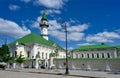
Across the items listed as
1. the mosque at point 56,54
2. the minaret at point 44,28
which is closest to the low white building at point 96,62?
the mosque at point 56,54

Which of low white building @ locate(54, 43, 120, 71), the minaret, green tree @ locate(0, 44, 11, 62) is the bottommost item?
low white building @ locate(54, 43, 120, 71)

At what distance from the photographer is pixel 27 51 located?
207 feet

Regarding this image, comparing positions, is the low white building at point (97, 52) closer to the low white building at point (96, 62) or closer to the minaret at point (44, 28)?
the low white building at point (96, 62)

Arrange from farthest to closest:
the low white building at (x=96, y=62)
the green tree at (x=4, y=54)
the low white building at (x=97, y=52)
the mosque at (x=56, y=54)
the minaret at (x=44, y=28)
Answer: the minaret at (x=44, y=28), the low white building at (x=97, y=52), the green tree at (x=4, y=54), the mosque at (x=56, y=54), the low white building at (x=96, y=62)

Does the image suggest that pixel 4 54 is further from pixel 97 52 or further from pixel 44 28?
pixel 97 52

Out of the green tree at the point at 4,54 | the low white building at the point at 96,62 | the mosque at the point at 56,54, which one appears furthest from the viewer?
the green tree at the point at 4,54

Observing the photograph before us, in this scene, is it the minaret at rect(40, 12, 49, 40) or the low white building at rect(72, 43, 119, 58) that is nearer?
the low white building at rect(72, 43, 119, 58)

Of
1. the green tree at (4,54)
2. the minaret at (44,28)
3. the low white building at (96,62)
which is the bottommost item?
the low white building at (96,62)

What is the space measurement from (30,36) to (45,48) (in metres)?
7.81

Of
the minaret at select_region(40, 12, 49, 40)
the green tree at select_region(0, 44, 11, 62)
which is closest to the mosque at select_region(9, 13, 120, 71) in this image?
the minaret at select_region(40, 12, 49, 40)

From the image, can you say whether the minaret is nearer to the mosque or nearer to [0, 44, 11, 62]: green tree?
the mosque

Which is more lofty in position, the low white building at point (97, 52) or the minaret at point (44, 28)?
the minaret at point (44, 28)

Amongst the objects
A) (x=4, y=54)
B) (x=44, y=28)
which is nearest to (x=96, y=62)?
(x=4, y=54)

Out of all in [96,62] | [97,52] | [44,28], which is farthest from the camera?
[44,28]
